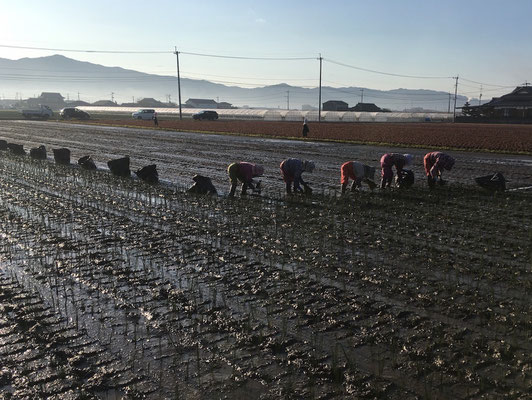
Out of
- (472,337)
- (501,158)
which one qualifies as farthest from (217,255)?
(501,158)

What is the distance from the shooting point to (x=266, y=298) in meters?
6.49

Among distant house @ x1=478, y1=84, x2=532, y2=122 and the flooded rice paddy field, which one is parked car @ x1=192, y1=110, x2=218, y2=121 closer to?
distant house @ x1=478, y1=84, x2=532, y2=122

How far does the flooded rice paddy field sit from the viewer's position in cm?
459

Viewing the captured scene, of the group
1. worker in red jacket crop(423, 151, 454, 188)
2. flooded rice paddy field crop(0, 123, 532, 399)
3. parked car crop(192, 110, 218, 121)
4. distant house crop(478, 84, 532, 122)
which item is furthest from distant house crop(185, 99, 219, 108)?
flooded rice paddy field crop(0, 123, 532, 399)

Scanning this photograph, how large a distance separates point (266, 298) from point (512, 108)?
75.9 metres

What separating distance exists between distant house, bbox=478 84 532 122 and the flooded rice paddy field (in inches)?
2548

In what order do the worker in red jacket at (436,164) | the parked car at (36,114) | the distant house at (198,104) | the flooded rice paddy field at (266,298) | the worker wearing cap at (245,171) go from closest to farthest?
the flooded rice paddy field at (266,298), the worker wearing cap at (245,171), the worker in red jacket at (436,164), the parked car at (36,114), the distant house at (198,104)

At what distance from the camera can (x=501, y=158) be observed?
2364cm

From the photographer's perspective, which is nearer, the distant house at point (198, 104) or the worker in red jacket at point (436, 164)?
the worker in red jacket at point (436, 164)

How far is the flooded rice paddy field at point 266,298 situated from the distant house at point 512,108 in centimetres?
6473

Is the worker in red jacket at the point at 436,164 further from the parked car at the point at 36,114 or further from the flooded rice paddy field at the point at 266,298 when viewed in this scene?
the parked car at the point at 36,114

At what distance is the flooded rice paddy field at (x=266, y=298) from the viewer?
4590mm

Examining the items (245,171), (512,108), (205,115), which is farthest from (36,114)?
(512,108)

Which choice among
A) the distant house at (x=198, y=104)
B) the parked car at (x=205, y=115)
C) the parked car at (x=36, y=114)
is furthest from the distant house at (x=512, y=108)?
the distant house at (x=198, y=104)
